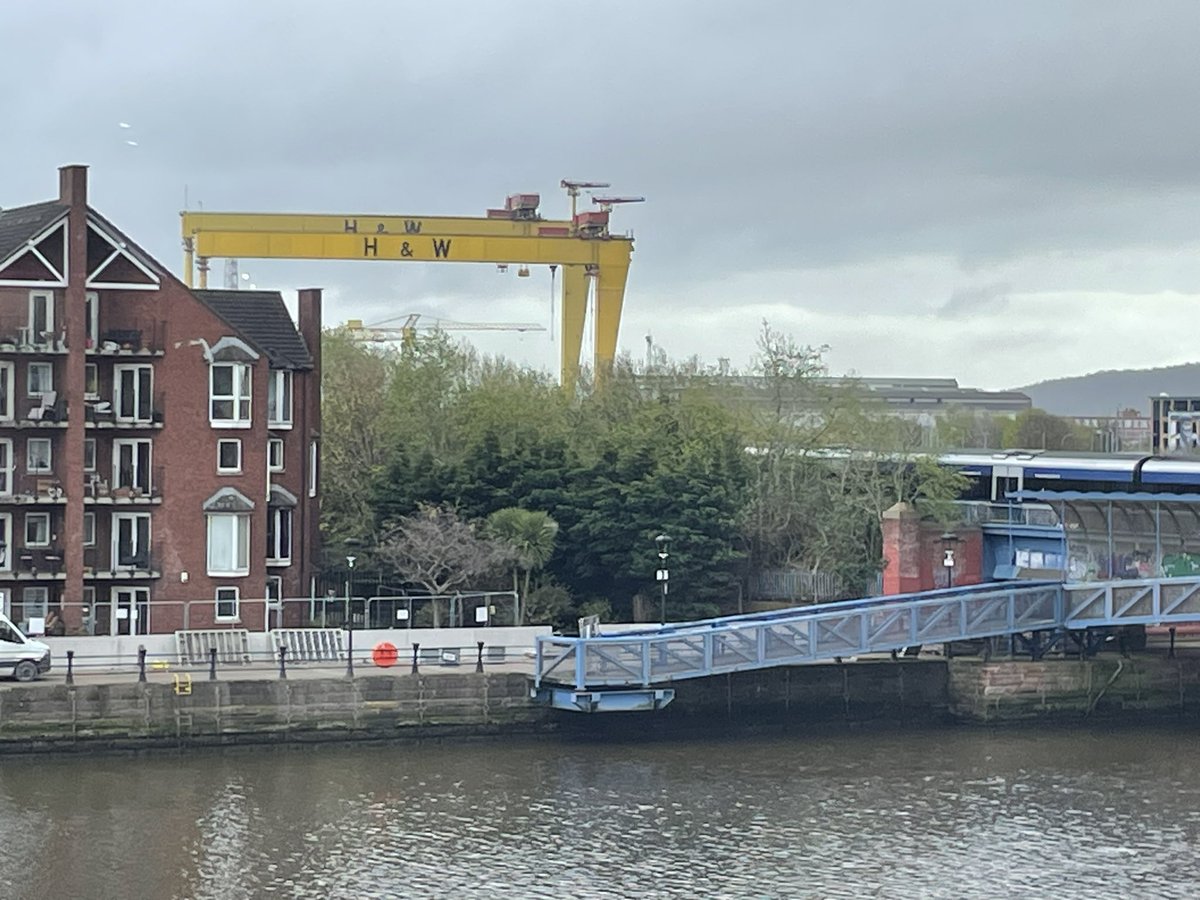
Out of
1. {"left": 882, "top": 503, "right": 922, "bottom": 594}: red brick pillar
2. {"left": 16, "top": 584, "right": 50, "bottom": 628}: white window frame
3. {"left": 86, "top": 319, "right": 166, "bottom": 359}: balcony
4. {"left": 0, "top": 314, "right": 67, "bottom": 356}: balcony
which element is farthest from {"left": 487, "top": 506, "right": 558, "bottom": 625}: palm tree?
{"left": 0, "top": 314, "right": 67, "bottom": 356}: balcony

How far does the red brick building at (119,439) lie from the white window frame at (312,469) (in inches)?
183

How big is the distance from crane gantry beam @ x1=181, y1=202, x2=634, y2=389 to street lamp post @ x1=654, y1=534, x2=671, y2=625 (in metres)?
33.6

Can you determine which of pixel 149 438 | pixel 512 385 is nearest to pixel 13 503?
pixel 149 438

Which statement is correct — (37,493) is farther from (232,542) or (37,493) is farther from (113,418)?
(232,542)

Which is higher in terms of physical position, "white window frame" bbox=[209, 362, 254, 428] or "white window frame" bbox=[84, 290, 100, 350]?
"white window frame" bbox=[84, 290, 100, 350]

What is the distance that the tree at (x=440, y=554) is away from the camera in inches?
2518

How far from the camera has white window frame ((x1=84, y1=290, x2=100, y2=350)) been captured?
60275mm

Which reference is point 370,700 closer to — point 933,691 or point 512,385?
point 933,691

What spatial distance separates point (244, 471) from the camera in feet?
203

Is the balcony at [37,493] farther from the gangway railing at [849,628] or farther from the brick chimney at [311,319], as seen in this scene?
the gangway railing at [849,628]

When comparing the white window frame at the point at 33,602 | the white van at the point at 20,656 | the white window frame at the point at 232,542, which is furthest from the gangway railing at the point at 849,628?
the white window frame at the point at 33,602

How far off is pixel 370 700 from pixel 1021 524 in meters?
27.2

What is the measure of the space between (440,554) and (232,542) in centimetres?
640

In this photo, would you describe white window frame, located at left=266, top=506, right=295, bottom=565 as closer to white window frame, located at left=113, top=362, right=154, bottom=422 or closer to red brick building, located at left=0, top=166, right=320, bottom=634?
red brick building, located at left=0, top=166, right=320, bottom=634
